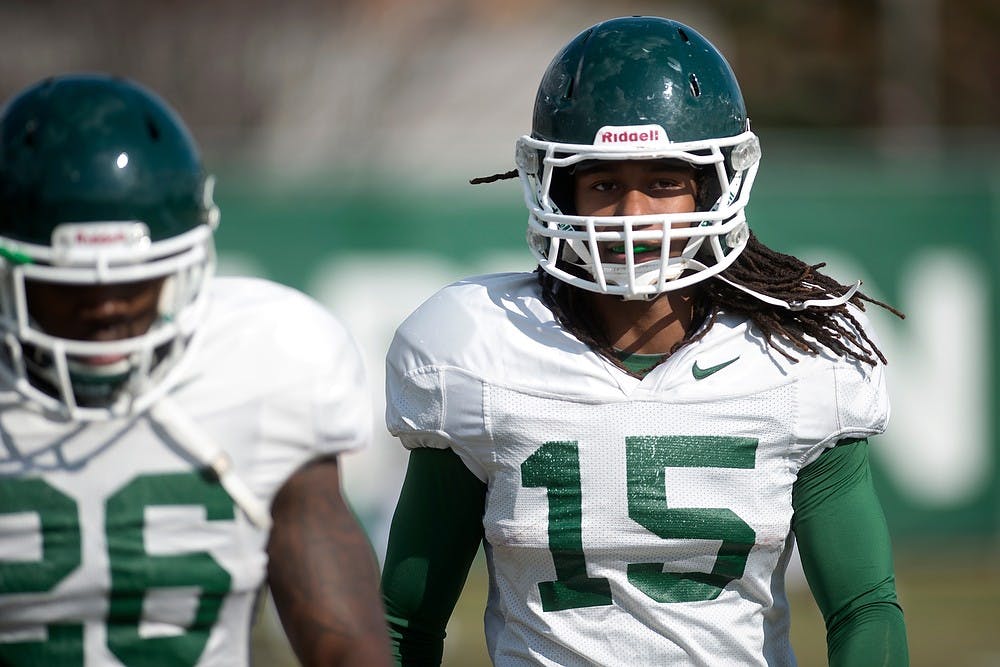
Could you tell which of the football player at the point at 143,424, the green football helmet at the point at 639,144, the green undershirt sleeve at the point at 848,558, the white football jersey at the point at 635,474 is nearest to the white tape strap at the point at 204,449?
the football player at the point at 143,424

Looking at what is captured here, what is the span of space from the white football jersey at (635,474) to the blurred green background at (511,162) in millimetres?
4076

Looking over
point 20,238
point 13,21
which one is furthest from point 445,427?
point 13,21

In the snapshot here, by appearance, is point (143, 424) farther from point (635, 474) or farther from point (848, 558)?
point (848, 558)

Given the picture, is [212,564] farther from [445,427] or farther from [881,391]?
[881,391]

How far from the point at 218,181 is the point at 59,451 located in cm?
668

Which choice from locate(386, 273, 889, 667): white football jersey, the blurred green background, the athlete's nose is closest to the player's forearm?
locate(386, 273, 889, 667): white football jersey

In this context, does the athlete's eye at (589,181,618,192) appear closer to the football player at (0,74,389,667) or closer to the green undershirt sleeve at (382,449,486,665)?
the green undershirt sleeve at (382,449,486,665)

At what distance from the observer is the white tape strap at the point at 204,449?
2.23 meters

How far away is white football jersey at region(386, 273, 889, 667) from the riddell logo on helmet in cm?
33

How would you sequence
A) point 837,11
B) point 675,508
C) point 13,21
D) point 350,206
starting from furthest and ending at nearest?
point 837,11
point 13,21
point 350,206
point 675,508

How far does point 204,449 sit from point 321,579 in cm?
24

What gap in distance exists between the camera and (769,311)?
9.28 ft

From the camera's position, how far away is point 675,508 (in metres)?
2.68

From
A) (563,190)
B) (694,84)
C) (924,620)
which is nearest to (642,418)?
(563,190)
